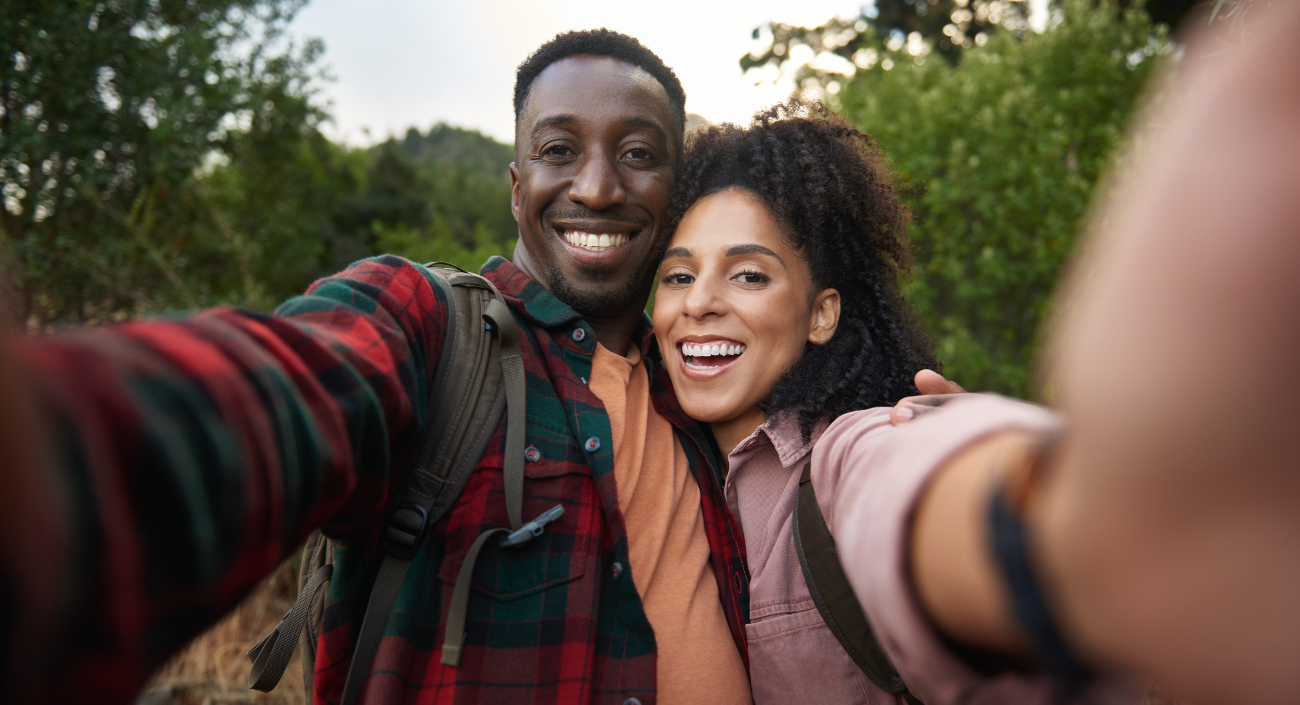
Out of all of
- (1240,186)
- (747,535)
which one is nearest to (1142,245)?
(1240,186)

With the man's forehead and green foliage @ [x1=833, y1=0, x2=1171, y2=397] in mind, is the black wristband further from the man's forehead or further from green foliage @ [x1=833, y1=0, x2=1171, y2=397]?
green foliage @ [x1=833, y1=0, x2=1171, y2=397]

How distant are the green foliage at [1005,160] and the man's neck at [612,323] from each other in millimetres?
3847

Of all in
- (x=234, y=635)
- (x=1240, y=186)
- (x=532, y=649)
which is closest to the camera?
(x=1240, y=186)

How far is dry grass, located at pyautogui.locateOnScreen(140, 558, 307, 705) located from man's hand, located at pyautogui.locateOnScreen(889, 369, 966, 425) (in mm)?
2979

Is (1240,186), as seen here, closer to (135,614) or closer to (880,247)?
(135,614)

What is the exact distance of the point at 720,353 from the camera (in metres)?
2.02

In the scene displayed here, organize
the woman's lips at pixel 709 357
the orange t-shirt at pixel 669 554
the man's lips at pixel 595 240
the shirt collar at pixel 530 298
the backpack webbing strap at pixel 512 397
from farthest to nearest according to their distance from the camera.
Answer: the man's lips at pixel 595 240 < the woman's lips at pixel 709 357 < the shirt collar at pixel 530 298 < the orange t-shirt at pixel 669 554 < the backpack webbing strap at pixel 512 397

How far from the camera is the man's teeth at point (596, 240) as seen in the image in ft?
7.37

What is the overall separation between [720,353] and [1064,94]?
5.66 metres

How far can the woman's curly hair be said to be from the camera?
203 cm

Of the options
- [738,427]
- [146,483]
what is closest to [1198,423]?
[146,483]

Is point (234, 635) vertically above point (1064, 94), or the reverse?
point (1064, 94)

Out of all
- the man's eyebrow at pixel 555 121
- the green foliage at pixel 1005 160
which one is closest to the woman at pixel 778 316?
the man's eyebrow at pixel 555 121

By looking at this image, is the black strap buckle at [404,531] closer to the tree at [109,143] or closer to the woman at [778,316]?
the woman at [778,316]
